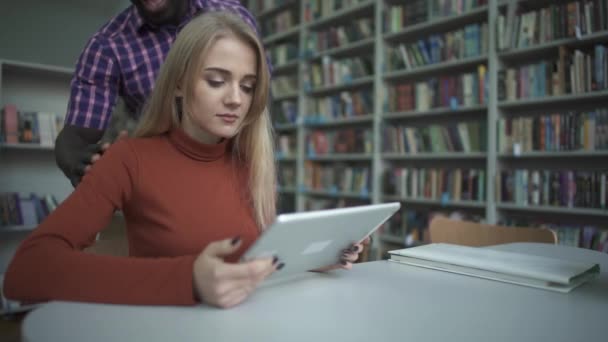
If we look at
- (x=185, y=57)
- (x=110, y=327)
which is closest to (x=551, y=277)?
(x=110, y=327)

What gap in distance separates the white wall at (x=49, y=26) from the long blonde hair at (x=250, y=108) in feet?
9.23

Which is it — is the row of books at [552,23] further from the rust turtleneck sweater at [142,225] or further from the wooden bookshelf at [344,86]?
the rust turtleneck sweater at [142,225]

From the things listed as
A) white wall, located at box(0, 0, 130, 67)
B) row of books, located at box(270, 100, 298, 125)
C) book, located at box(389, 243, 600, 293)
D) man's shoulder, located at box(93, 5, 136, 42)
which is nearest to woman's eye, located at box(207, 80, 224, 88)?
book, located at box(389, 243, 600, 293)

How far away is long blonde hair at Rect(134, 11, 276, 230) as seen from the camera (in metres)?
1.01

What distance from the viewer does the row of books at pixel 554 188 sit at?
2.50 m

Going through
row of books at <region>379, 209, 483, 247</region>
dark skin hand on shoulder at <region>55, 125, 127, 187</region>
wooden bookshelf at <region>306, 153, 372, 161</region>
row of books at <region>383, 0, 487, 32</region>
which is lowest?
row of books at <region>379, 209, 483, 247</region>

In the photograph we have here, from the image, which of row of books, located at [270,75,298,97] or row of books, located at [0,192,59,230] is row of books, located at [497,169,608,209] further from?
row of books, located at [0,192,59,230]

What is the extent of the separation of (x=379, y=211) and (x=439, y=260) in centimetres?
30

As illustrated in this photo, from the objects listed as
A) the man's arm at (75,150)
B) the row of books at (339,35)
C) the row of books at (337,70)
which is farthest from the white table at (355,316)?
the row of books at (339,35)

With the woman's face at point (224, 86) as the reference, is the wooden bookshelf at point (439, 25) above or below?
above

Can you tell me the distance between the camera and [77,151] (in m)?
1.28

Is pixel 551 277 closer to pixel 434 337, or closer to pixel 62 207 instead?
pixel 434 337

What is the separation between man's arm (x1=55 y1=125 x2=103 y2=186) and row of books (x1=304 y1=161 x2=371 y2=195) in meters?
2.53

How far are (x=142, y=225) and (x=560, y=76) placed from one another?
8.28ft
